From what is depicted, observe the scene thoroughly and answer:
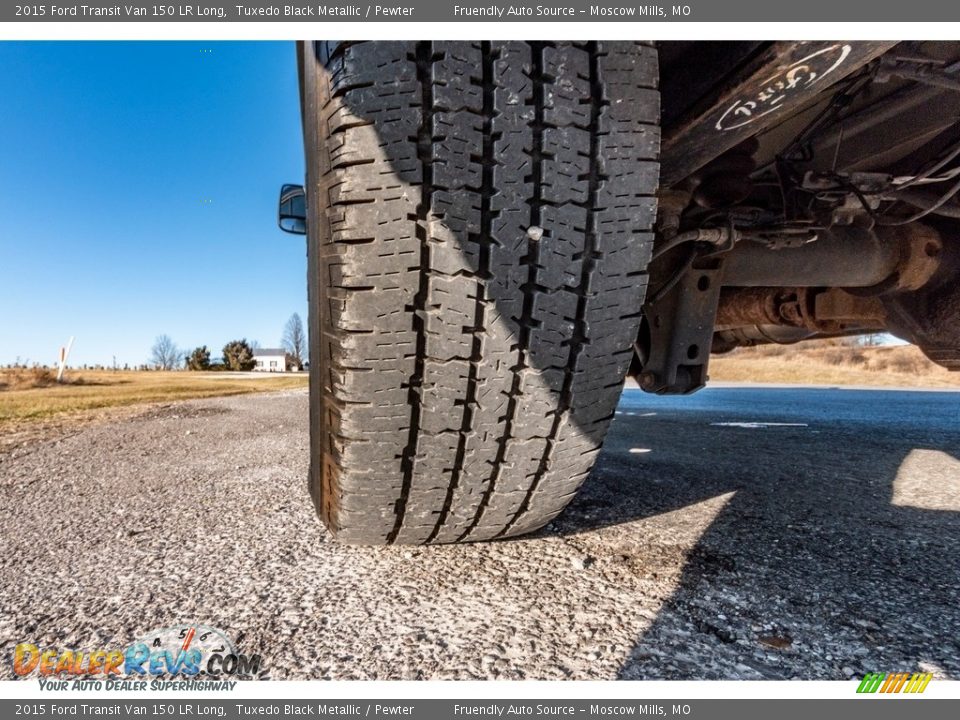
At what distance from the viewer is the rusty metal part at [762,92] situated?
722 millimetres

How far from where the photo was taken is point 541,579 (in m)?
0.87

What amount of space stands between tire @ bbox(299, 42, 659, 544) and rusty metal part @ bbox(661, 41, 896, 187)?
13 cm

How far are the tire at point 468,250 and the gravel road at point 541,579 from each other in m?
0.20

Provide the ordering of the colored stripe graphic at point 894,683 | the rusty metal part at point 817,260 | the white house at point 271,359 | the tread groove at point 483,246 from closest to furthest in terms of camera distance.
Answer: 1. the colored stripe graphic at point 894,683
2. the tread groove at point 483,246
3. the rusty metal part at point 817,260
4. the white house at point 271,359

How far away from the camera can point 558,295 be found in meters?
0.78

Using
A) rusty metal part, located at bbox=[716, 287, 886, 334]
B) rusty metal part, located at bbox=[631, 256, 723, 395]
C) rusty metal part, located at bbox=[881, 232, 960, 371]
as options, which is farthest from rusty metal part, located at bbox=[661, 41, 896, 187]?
rusty metal part, located at bbox=[881, 232, 960, 371]

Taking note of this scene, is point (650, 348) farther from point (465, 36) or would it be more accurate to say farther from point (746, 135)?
point (465, 36)

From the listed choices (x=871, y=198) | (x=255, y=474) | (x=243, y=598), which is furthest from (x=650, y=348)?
(x=255, y=474)

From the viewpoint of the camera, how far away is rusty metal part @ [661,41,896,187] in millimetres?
722

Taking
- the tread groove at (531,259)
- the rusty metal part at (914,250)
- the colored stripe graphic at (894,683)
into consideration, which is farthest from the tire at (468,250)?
the rusty metal part at (914,250)

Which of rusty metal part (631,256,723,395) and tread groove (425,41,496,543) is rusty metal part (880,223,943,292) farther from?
tread groove (425,41,496,543)

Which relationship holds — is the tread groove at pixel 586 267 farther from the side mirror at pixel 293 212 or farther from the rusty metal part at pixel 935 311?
the rusty metal part at pixel 935 311

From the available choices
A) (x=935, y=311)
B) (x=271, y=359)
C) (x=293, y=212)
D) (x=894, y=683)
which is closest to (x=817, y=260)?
(x=935, y=311)

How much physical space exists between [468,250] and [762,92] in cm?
56
